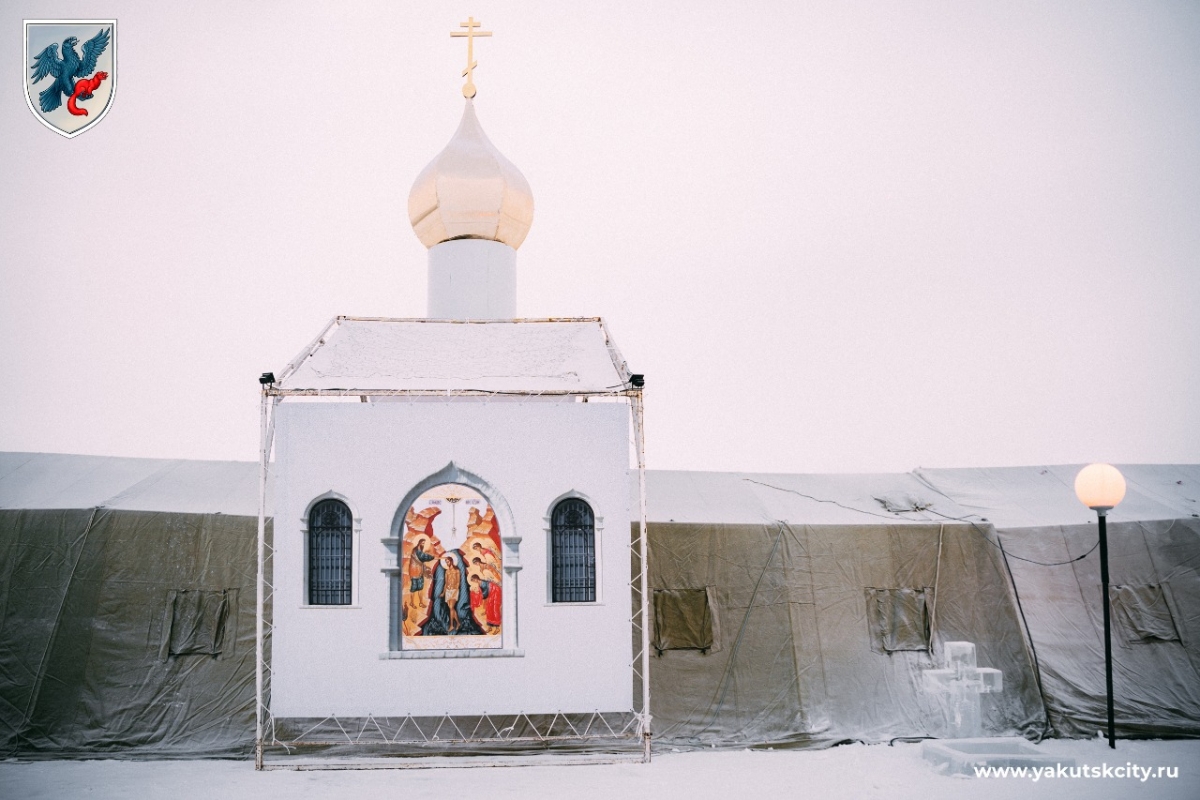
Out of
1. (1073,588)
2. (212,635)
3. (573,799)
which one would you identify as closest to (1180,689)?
(1073,588)

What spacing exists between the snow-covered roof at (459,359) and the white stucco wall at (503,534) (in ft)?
1.33

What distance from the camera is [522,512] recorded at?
1201cm

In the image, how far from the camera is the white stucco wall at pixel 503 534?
38.2 ft

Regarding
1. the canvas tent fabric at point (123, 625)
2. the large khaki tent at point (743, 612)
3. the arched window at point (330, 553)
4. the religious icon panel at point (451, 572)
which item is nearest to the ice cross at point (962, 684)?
the large khaki tent at point (743, 612)

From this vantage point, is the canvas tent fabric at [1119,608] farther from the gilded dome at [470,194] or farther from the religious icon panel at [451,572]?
the gilded dome at [470,194]

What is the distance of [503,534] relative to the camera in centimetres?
1195

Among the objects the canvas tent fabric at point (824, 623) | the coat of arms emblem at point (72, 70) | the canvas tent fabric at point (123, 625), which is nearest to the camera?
the coat of arms emblem at point (72, 70)

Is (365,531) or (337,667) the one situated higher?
(365,531)

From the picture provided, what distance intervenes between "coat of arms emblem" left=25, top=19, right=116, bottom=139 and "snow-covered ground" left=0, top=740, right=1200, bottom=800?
7.02 metres

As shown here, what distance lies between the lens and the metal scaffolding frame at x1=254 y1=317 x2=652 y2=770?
11.7 meters

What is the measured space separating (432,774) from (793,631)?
4876 mm

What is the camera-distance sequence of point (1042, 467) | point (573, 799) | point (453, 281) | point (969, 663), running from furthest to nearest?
point (1042, 467) → point (453, 281) → point (969, 663) → point (573, 799)

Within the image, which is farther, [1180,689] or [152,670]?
[1180,689]

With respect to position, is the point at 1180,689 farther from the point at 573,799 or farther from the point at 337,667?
the point at 337,667
